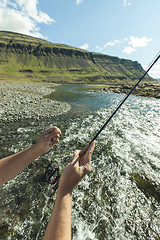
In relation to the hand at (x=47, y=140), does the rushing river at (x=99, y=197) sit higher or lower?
lower

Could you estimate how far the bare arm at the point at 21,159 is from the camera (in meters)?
2.29

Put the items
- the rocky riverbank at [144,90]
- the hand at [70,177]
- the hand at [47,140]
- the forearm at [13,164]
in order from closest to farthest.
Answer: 1. the hand at [70,177]
2. the forearm at [13,164]
3. the hand at [47,140]
4. the rocky riverbank at [144,90]

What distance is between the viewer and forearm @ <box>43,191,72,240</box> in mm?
1240

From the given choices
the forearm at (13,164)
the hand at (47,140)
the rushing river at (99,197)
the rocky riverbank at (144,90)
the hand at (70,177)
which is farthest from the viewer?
the rocky riverbank at (144,90)

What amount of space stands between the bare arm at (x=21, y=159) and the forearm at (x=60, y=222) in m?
1.33

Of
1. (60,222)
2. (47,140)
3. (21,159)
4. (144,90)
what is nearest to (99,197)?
(47,140)

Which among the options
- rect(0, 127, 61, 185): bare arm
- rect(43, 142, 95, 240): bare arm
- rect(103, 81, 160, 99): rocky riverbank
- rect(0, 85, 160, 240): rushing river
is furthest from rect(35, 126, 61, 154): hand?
rect(103, 81, 160, 99): rocky riverbank

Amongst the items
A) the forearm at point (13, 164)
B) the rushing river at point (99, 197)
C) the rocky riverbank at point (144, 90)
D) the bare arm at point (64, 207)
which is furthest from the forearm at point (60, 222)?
the rocky riverbank at point (144, 90)

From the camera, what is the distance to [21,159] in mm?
2412

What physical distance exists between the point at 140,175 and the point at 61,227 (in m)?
6.47

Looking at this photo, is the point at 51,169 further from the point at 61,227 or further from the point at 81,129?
the point at 81,129

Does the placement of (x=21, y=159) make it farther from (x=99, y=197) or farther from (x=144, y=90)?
(x=144, y=90)

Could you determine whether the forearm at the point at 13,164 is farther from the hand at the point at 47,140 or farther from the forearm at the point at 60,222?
the forearm at the point at 60,222

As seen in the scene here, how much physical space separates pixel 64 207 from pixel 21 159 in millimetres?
1477
